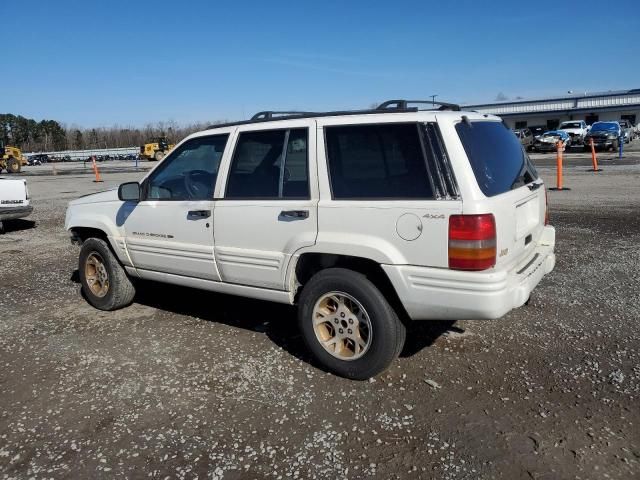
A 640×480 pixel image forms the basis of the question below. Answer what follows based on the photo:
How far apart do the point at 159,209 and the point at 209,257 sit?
738 mm

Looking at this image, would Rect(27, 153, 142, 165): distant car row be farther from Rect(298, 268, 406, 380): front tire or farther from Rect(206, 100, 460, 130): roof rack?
Rect(298, 268, 406, 380): front tire

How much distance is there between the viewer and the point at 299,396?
11.4ft

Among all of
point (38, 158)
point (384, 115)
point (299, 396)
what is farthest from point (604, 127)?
point (38, 158)

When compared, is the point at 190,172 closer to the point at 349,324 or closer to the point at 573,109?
the point at 349,324

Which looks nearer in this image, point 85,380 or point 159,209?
point 85,380

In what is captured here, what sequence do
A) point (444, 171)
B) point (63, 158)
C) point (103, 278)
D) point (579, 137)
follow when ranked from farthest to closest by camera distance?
point (63, 158) < point (579, 137) < point (103, 278) < point (444, 171)

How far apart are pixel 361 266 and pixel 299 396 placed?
0.98 metres

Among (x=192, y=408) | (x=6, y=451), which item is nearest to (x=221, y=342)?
(x=192, y=408)

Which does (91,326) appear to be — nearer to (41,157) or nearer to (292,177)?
(292,177)

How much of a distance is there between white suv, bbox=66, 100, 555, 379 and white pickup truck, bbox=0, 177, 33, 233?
22.7ft

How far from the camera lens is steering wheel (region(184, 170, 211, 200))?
4.39 metres

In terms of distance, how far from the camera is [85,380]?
12.5 feet

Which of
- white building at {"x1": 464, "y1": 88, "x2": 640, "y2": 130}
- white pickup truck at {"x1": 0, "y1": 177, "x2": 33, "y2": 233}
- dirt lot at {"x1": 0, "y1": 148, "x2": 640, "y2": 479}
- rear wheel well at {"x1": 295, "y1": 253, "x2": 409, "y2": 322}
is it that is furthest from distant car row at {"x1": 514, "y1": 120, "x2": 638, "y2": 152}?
rear wheel well at {"x1": 295, "y1": 253, "x2": 409, "y2": 322}

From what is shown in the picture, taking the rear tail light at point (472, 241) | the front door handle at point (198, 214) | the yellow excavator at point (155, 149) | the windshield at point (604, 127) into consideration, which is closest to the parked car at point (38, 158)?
the yellow excavator at point (155, 149)
